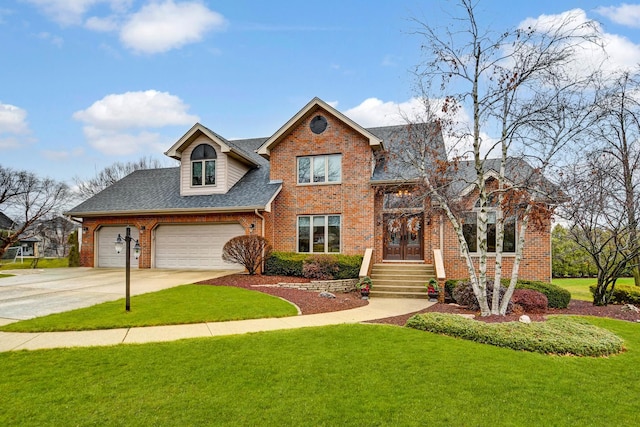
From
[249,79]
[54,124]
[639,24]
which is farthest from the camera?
[54,124]

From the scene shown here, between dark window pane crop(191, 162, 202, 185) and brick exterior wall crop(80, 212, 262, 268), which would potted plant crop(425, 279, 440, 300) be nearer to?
brick exterior wall crop(80, 212, 262, 268)

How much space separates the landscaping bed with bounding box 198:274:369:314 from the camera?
1026 cm

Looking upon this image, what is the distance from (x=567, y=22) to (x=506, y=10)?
131 cm

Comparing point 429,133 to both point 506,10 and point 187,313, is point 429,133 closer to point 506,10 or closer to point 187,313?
point 506,10

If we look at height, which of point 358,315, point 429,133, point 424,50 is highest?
point 424,50

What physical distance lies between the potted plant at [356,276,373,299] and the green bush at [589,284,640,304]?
23.6ft

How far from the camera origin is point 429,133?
11836 millimetres

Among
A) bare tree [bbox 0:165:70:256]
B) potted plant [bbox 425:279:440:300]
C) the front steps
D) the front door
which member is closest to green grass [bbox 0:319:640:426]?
potted plant [bbox 425:279:440:300]

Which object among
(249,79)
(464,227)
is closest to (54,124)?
(249,79)

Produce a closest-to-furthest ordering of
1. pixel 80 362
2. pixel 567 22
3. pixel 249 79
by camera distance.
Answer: pixel 80 362, pixel 567 22, pixel 249 79

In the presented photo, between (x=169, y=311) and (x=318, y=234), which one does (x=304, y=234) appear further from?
(x=169, y=311)

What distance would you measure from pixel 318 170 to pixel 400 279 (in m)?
5.92

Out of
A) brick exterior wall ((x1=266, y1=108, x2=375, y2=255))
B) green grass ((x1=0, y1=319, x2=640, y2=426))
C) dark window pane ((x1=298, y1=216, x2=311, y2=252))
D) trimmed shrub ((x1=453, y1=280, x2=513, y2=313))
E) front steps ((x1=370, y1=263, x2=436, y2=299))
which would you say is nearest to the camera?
green grass ((x1=0, y1=319, x2=640, y2=426))

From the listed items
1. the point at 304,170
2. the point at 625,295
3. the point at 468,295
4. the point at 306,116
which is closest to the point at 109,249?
the point at 304,170
